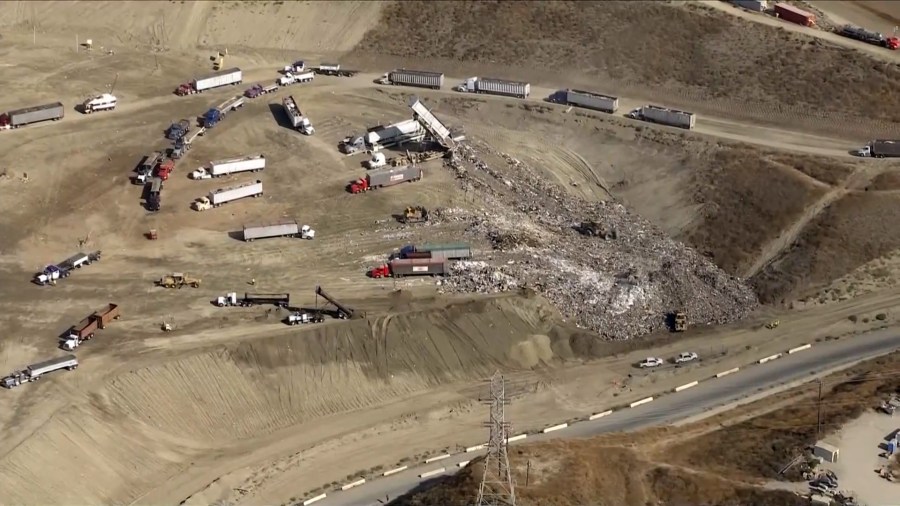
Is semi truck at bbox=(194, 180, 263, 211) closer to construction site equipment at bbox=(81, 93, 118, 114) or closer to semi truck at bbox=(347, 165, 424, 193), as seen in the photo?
semi truck at bbox=(347, 165, 424, 193)

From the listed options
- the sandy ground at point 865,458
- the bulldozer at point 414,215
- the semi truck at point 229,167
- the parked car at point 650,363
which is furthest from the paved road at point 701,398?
the semi truck at point 229,167

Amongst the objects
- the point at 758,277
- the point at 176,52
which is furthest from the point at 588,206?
the point at 176,52

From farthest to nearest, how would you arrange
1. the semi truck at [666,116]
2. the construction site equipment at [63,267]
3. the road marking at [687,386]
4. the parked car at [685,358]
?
the semi truck at [666,116], the construction site equipment at [63,267], the parked car at [685,358], the road marking at [687,386]

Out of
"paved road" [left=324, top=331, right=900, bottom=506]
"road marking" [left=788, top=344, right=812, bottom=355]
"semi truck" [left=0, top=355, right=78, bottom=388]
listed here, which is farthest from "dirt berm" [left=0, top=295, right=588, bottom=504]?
"road marking" [left=788, top=344, right=812, bottom=355]

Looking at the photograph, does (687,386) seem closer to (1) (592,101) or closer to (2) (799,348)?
(2) (799,348)

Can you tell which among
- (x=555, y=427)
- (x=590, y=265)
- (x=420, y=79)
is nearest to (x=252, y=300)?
(x=555, y=427)

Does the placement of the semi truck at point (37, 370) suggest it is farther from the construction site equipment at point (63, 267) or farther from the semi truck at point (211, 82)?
the semi truck at point (211, 82)

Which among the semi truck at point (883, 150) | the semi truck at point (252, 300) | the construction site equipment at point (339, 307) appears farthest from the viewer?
the semi truck at point (883, 150)
